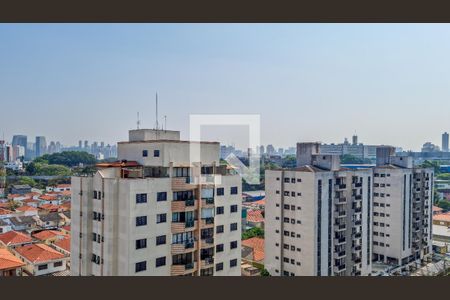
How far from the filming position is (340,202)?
9.26 metres

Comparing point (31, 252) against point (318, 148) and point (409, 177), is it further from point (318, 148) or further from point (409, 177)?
point (409, 177)

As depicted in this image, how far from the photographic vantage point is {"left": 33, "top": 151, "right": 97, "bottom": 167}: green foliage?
25.3 meters

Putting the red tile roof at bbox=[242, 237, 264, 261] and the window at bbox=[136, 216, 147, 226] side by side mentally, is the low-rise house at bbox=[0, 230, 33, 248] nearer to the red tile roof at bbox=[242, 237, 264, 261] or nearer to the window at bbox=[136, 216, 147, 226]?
the red tile roof at bbox=[242, 237, 264, 261]

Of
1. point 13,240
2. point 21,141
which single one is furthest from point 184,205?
point 21,141

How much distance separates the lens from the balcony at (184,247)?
16.0 ft

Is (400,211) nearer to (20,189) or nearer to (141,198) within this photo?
(141,198)

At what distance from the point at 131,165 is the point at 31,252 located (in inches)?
183

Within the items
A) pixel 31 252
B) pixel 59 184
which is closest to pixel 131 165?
pixel 31 252

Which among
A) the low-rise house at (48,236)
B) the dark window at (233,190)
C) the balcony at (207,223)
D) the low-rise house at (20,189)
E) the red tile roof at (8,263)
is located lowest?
the low-rise house at (48,236)

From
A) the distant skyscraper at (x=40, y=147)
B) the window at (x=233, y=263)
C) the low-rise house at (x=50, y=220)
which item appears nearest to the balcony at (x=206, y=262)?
the window at (x=233, y=263)

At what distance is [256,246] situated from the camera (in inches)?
421

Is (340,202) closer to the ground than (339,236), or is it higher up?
higher up

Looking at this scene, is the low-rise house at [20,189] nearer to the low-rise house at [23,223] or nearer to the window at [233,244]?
the low-rise house at [23,223]

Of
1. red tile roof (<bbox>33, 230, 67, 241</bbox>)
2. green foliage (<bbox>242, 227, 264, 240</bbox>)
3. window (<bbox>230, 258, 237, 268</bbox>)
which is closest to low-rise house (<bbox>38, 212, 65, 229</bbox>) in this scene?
red tile roof (<bbox>33, 230, 67, 241</bbox>)
